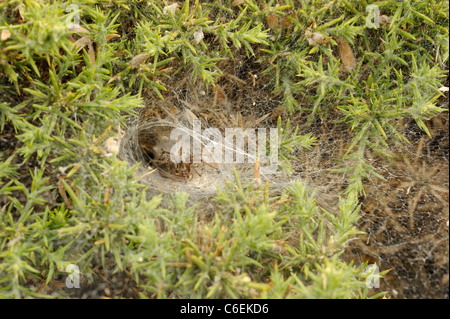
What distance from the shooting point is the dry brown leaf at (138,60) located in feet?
6.18

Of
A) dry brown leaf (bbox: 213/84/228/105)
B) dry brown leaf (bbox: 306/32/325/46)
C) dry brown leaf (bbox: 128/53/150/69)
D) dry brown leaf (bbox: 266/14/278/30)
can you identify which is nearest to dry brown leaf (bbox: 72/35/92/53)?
dry brown leaf (bbox: 128/53/150/69)

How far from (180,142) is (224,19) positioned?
822 millimetres

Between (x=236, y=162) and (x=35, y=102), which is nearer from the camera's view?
(x=35, y=102)

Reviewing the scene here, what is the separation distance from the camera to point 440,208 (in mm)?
2174

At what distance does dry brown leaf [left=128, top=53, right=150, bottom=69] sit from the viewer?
1.88 m

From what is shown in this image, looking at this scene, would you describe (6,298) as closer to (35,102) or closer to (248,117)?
(35,102)

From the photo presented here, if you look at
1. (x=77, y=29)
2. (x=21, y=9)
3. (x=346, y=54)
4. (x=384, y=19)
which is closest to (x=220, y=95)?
(x=346, y=54)

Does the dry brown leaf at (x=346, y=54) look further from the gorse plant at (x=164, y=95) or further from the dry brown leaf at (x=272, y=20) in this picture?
the dry brown leaf at (x=272, y=20)

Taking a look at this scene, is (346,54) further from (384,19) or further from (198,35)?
(198,35)

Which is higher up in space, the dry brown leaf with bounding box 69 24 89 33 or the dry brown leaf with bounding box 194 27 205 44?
the dry brown leaf with bounding box 69 24 89 33

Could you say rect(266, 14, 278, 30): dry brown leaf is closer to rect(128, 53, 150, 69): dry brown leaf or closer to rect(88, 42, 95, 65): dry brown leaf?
rect(128, 53, 150, 69): dry brown leaf

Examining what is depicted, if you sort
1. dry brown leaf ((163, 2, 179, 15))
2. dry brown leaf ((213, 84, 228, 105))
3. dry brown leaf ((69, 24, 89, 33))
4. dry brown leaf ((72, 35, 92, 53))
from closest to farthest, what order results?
dry brown leaf ((69, 24, 89, 33)), dry brown leaf ((72, 35, 92, 53)), dry brown leaf ((163, 2, 179, 15)), dry brown leaf ((213, 84, 228, 105))

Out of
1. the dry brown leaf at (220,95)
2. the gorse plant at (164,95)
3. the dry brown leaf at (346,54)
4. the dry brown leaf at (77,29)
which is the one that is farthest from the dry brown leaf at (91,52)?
the dry brown leaf at (346,54)
